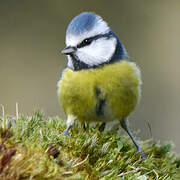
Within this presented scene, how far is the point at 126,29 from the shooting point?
5445 mm

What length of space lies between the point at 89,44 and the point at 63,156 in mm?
1091

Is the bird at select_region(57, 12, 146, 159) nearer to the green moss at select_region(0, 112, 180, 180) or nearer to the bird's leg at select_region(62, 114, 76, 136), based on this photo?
the bird's leg at select_region(62, 114, 76, 136)

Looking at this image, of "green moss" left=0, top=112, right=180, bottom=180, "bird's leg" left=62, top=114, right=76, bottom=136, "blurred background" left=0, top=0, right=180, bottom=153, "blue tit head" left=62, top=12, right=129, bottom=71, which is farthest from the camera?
"blurred background" left=0, top=0, right=180, bottom=153

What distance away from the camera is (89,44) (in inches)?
89.6

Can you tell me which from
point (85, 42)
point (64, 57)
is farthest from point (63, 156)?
point (64, 57)

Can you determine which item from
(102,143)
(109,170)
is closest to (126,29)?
(102,143)

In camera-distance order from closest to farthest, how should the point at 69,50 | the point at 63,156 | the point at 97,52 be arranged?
the point at 63,156, the point at 69,50, the point at 97,52

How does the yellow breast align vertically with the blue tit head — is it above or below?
below

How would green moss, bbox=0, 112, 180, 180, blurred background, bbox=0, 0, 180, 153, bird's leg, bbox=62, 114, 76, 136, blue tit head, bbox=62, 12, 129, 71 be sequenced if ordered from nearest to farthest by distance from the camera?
green moss, bbox=0, 112, 180, 180
bird's leg, bbox=62, 114, 76, 136
blue tit head, bbox=62, 12, 129, 71
blurred background, bbox=0, 0, 180, 153

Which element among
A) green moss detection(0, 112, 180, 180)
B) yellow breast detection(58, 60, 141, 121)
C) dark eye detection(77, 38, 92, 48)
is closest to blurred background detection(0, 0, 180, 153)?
yellow breast detection(58, 60, 141, 121)

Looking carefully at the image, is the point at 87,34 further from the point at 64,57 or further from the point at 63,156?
the point at 64,57

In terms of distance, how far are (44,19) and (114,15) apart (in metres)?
1.10

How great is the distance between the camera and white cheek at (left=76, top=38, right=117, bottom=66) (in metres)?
2.26

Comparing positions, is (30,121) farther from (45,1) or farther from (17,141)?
(45,1)
